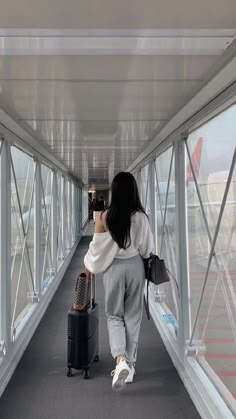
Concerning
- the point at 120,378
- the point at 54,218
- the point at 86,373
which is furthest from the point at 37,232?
the point at 120,378

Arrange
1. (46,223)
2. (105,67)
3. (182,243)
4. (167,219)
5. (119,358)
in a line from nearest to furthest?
(105,67)
(119,358)
(182,243)
(167,219)
(46,223)

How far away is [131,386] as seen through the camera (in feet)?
8.95

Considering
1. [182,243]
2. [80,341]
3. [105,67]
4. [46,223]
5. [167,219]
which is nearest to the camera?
[105,67]

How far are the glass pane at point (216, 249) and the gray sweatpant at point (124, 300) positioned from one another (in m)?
0.44

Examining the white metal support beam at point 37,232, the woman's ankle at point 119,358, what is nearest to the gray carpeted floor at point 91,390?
the woman's ankle at point 119,358

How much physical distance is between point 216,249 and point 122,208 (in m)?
0.64

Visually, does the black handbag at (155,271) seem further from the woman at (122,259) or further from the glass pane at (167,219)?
the glass pane at (167,219)

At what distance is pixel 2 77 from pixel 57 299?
3.92 metres

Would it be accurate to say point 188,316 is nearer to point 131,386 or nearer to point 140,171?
point 131,386

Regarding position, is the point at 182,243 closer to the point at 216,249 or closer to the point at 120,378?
the point at 216,249

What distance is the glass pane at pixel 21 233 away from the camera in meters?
3.72

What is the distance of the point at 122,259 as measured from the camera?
2.55 meters
